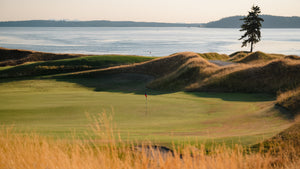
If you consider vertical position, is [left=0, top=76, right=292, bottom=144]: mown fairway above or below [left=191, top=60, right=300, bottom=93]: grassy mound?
below

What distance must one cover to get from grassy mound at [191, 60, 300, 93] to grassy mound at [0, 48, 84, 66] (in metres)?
37.3

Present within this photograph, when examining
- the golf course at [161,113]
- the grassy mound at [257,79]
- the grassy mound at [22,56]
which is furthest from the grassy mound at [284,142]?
the grassy mound at [22,56]

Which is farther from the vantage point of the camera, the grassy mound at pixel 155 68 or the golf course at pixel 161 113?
the grassy mound at pixel 155 68

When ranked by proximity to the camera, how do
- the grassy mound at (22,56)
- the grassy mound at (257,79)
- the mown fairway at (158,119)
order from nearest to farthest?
the mown fairway at (158,119)
the grassy mound at (257,79)
the grassy mound at (22,56)

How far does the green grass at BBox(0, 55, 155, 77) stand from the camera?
128 feet

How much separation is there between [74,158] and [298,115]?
9348mm

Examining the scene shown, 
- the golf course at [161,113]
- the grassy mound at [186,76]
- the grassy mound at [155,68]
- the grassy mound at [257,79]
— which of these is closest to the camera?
the golf course at [161,113]

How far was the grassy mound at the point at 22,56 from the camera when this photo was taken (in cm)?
5493

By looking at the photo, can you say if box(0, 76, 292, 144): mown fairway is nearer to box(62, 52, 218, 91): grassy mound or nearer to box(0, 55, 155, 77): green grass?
box(62, 52, 218, 91): grassy mound

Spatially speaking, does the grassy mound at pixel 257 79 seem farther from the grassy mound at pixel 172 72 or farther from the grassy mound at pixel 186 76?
the grassy mound at pixel 172 72

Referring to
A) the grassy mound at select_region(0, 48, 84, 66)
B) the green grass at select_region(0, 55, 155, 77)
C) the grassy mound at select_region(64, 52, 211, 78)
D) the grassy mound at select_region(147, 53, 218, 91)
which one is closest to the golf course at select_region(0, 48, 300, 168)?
the grassy mound at select_region(147, 53, 218, 91)

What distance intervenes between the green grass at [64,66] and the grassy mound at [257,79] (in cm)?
2146

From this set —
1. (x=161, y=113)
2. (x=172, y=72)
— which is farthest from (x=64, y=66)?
(x=161, y=113)

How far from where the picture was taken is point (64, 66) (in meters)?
41.5
